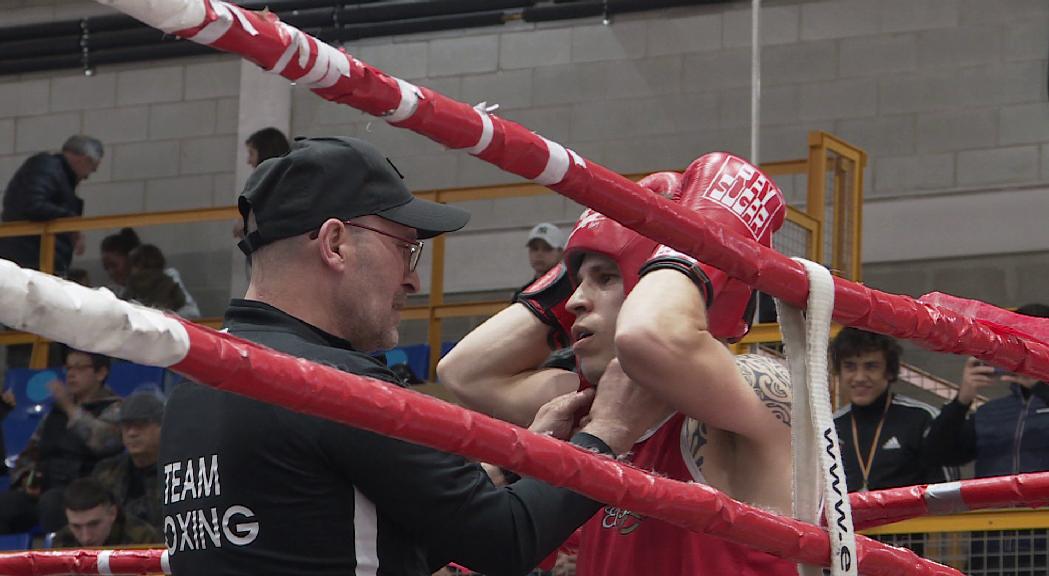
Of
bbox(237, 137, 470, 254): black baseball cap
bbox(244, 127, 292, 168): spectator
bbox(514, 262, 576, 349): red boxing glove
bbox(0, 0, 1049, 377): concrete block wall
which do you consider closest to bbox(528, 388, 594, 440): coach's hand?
bbox(237, 137, 470, 254): black baseball cap

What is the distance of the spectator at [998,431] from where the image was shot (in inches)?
200

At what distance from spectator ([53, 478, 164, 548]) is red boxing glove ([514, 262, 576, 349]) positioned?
3.73 metres

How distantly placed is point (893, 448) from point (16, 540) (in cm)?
429

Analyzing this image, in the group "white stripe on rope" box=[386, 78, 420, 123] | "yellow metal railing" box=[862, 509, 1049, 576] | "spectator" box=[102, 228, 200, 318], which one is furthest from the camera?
"spectator" box=[102, 228, 200, 318]

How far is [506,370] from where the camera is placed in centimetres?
283

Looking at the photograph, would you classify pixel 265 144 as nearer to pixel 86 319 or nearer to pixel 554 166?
pixel 554 166

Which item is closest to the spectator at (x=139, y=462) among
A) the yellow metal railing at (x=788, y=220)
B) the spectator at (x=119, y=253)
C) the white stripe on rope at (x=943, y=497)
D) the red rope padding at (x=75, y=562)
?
the yellow metal railing at (x=788, y=220)

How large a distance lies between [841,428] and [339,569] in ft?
12.0

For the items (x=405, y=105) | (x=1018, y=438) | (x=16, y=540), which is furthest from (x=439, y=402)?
(x=16, y=540)

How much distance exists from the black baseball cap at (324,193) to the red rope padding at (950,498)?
828 mm

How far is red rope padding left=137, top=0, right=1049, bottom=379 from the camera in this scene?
1.50m

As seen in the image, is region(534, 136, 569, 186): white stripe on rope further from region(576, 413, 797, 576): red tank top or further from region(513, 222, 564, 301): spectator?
region(513, 222, 564, 301): spectator

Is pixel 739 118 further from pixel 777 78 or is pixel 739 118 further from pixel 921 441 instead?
pixel 921 441

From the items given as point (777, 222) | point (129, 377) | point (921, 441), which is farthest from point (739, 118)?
point (777, 222)
